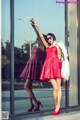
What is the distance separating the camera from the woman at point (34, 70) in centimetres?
795

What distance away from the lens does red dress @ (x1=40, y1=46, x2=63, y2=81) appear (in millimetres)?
8156

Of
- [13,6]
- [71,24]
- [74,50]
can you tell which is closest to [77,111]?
[74,50]

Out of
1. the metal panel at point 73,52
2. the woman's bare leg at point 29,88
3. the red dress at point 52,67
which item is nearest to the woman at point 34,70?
the woman's bare leg at point 29,88

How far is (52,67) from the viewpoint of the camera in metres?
8.19

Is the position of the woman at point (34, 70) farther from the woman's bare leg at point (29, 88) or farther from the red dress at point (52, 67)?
the red dress at point (52, 67)

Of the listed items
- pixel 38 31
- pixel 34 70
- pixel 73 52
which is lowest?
pixel 34 70

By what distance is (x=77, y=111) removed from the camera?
8719mm

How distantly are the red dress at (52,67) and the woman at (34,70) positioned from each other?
0.10 metres

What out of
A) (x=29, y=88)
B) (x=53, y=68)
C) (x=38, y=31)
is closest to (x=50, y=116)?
(x=29, y=88)

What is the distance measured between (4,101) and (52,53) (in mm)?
1534

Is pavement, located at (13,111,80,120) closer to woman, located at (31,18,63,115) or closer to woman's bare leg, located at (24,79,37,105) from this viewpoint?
woman, located at (31,18,63,115)

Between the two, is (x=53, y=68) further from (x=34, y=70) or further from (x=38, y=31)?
(x=38, y=31)

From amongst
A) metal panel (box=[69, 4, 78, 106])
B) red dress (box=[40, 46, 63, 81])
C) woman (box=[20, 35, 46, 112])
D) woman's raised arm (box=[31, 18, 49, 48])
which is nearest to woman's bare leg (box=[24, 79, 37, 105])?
woman (box=[20, 35, 46, 112])

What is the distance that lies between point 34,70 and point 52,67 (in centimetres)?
38
